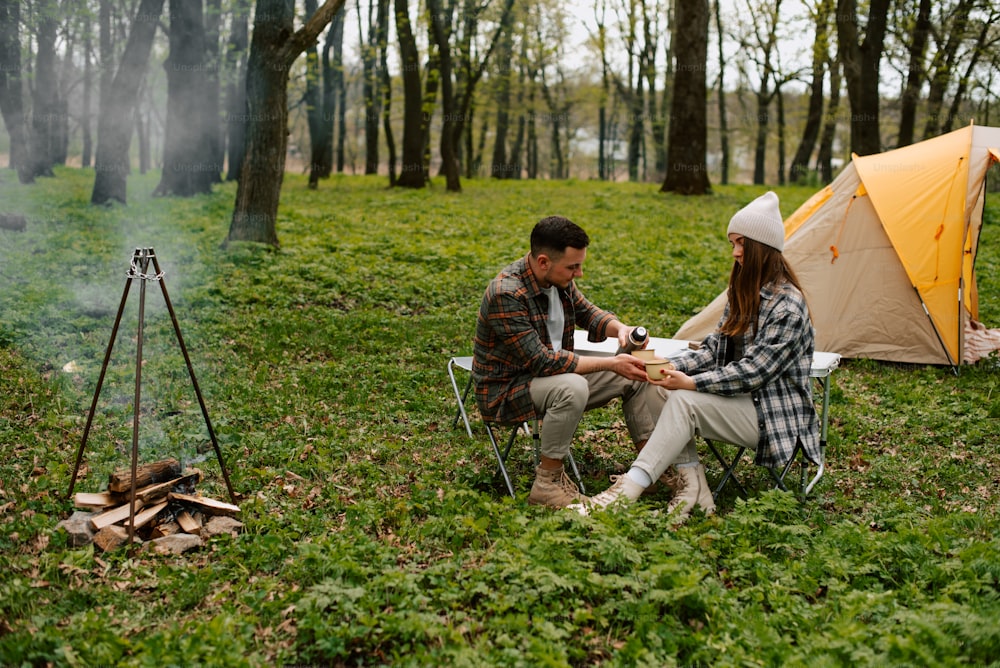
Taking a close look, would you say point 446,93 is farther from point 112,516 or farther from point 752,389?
point 112,516

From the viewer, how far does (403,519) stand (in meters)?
3.94

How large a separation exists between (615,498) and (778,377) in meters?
1.02

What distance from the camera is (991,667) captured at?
257cm

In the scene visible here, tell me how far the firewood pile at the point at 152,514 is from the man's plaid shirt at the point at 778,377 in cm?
239

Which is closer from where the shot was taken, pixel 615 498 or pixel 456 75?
pixel 615 498

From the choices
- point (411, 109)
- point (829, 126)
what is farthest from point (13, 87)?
point (829, 126)

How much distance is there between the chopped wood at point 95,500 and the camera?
12.4 ft

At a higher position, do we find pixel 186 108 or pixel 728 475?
pixel 186 108

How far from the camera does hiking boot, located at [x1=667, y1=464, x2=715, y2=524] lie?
13.2 feet

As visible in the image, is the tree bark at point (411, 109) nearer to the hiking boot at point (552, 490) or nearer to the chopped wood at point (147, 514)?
the hiking boot at point (552, 490)

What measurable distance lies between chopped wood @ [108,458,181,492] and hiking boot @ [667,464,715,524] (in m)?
2.38

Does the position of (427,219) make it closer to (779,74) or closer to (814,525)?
(814,525)

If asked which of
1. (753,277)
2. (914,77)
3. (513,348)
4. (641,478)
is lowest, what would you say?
(641,478)

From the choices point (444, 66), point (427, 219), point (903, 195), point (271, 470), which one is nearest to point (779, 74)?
point (444, 66)
